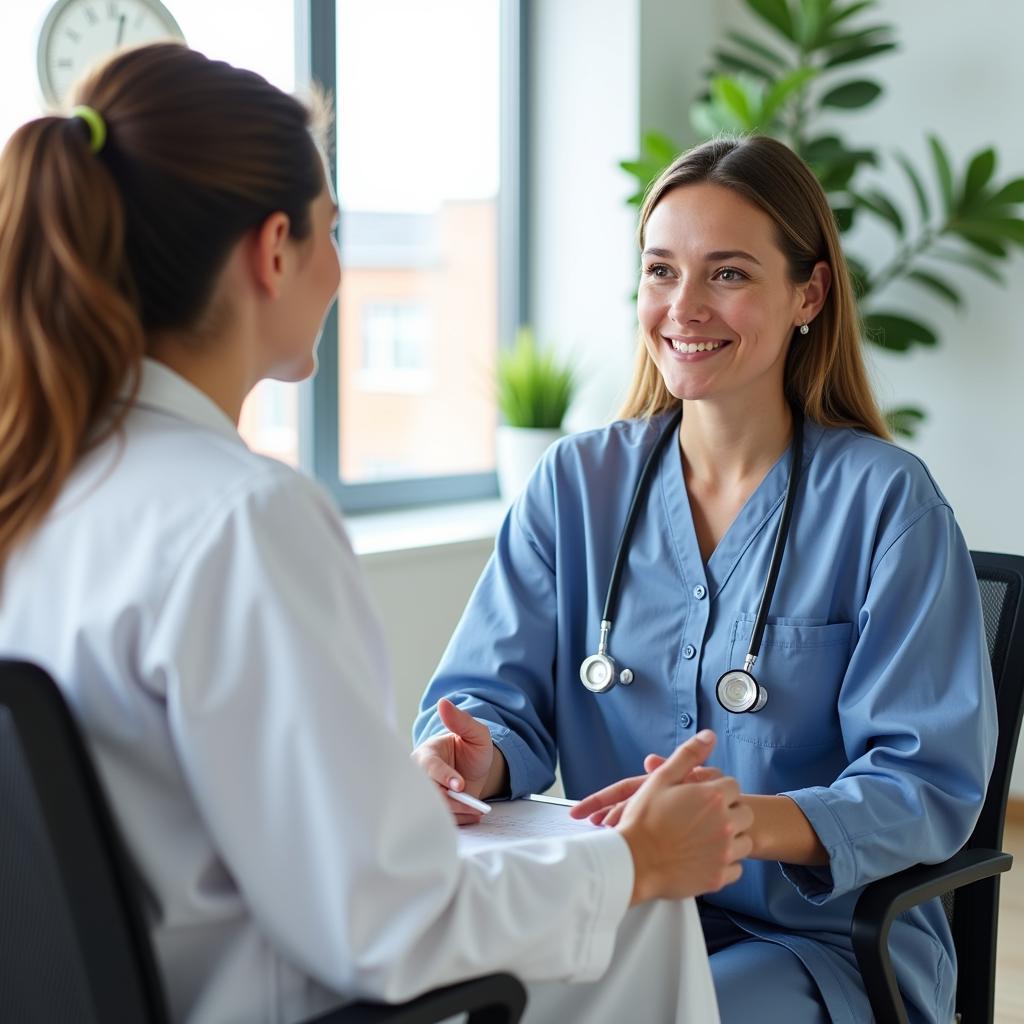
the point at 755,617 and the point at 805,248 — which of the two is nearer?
the point at 755,617

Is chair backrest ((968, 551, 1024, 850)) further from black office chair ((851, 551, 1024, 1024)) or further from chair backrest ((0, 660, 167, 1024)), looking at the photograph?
chair backrest ((0, 660, 167, 1024))

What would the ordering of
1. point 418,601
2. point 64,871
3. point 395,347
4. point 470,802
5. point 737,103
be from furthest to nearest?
1. point 395,347
2. point 737,103
3. point 418,601
4. point 470,802
5. point 64,871

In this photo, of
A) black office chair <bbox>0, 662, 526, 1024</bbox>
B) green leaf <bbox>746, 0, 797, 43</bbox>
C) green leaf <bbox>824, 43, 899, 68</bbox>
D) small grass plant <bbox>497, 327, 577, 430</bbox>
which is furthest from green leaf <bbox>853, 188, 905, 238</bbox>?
black office chair <bbox>0, 662, 526, 1024</bbox>

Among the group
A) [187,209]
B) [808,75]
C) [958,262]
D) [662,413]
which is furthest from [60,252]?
[958,262]

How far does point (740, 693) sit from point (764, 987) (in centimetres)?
32

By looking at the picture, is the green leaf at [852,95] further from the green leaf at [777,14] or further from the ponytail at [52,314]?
the ponytail at [52,314]

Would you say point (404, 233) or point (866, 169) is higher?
point (866, 169)

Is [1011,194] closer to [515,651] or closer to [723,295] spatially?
[723,295]

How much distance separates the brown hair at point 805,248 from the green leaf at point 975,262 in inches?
67.5

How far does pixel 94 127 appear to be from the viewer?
3.14 ft

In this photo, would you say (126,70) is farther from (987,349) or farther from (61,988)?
(987,349)

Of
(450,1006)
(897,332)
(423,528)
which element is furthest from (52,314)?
(897,332)

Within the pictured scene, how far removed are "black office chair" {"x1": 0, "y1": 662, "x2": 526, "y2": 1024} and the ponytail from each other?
18 cm

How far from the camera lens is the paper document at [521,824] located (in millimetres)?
1298
